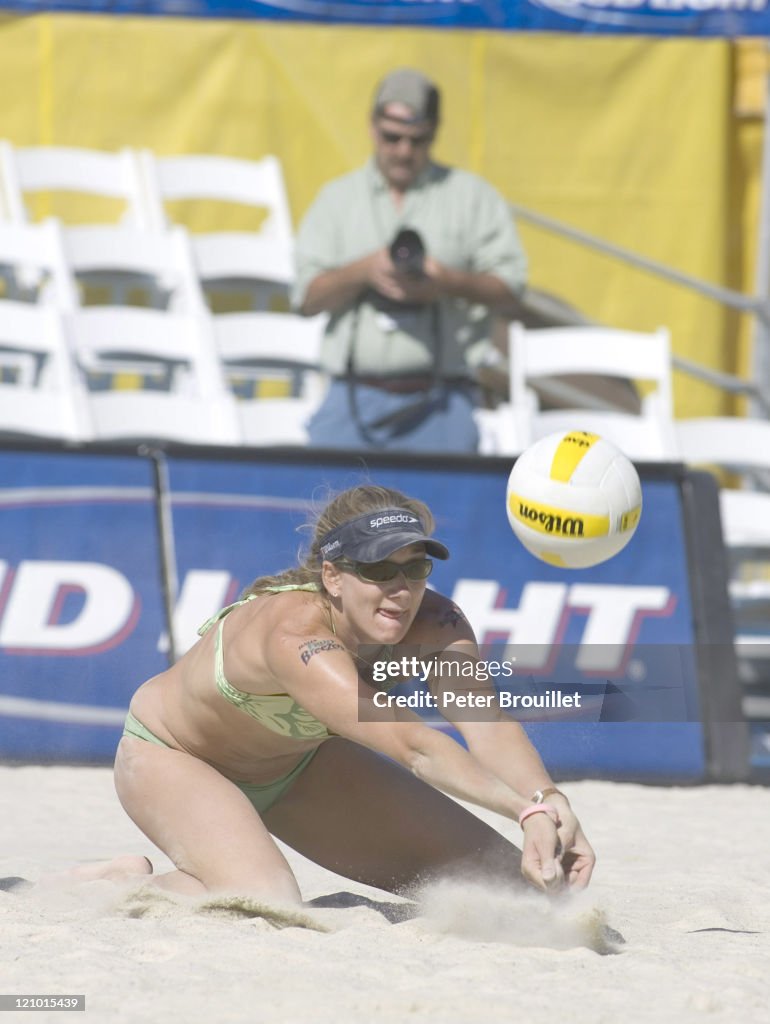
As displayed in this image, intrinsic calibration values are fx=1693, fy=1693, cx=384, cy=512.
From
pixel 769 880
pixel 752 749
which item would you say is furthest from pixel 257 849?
pixel 752 749

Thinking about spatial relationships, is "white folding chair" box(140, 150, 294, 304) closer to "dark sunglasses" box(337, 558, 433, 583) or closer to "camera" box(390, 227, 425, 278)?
"camera" box(390, 227, 425, 278)

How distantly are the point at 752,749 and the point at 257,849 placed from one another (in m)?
3.10

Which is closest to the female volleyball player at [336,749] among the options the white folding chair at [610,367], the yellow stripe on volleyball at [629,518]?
the yellow stripe on volleyball at [629,518]

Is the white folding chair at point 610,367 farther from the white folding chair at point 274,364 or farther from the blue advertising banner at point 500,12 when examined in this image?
the blue advertising banner at point 500,12

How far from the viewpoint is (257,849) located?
13.1 ft

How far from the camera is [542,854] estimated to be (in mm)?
3355

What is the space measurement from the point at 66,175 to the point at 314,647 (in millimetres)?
5890

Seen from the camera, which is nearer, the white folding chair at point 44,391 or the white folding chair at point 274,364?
the white folding chair at point 44,391

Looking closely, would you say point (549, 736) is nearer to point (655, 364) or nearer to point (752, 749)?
point (752, 749)

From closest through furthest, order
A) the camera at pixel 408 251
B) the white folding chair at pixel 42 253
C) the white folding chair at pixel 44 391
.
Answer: the camera at pixel 408 251 < the white folding chair at pixel 44 391 < the white folding chair at pixel 42 253

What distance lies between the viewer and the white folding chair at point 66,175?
8.73 m

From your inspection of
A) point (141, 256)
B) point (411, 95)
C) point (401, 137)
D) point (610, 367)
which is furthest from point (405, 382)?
point (141, 256)

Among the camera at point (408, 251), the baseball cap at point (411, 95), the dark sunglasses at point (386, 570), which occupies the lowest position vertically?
the dark sunglasses at point (386, 570)

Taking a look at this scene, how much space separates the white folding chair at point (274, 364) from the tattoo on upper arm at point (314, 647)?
3.90 meters
